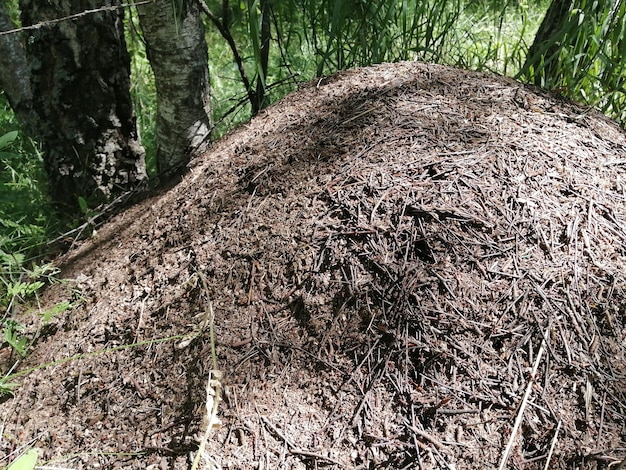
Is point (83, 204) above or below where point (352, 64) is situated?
below

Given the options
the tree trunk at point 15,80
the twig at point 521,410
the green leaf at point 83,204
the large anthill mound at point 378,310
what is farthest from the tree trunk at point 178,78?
the twig at point 521,410

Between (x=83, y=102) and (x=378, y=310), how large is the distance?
193cm

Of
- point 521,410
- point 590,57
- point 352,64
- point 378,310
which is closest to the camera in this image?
point 521,410

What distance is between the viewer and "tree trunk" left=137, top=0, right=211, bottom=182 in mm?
2512

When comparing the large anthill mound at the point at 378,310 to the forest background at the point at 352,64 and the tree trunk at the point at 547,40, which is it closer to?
the forest background at the point at 352,64

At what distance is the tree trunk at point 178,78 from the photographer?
2.51 m

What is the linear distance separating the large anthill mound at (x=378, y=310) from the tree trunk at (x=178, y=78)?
74 cm

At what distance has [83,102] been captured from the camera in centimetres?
264

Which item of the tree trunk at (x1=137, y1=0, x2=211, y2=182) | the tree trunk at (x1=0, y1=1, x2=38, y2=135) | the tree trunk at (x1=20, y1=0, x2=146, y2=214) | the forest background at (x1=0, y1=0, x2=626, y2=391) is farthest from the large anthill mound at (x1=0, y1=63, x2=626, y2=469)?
the tree trunk at (x1=0, y1=1, x2=38, y2=135)

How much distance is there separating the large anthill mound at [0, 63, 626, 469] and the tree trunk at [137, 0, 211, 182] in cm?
74

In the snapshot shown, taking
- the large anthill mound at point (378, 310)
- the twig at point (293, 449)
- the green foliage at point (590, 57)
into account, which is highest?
the green foliage at point (590, 57)

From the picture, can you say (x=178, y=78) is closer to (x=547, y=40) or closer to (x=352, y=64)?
(x=352, y=64)

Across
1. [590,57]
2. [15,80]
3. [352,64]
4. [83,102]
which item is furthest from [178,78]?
[590,57]

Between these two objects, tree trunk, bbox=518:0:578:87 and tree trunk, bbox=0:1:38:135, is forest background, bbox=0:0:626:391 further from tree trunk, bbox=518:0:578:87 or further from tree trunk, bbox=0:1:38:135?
tree trunk, bbox=0:1:38:135
